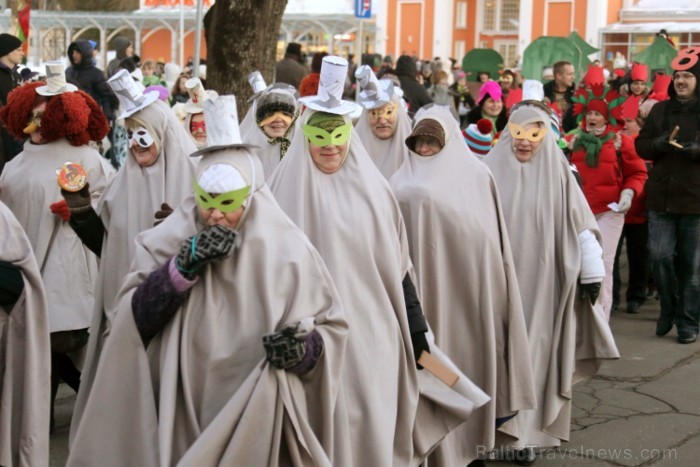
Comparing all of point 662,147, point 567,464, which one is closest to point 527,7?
point 662,147

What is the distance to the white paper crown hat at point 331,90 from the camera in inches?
199

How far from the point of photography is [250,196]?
4070 mm

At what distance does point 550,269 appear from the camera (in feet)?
21.0

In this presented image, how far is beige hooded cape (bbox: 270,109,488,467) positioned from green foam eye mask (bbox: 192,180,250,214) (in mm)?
815

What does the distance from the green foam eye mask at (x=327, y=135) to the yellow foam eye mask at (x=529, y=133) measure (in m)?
1.79

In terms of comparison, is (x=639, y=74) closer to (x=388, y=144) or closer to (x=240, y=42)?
(x=240, y=42)

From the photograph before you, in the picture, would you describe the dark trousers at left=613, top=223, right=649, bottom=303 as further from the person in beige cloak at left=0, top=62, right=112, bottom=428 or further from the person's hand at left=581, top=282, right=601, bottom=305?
the person in beige cloak at left=0, top=62, right=112, bottom=428

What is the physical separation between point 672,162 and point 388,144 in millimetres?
2754

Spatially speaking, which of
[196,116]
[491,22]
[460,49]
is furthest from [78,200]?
[491,22]

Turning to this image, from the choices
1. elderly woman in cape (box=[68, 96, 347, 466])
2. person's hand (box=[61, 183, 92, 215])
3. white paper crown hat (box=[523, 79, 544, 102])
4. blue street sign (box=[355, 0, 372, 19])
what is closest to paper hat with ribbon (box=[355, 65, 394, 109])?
white paper crown hat (box=[523, 79, 544, 102])

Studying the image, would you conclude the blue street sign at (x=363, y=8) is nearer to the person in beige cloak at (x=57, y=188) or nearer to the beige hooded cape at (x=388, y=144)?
the beige hooded cape at (x=388, y=144)

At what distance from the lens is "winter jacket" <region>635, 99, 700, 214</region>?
9117mm

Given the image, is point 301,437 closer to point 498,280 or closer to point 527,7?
point 498,280

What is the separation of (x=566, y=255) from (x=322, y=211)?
1.98m
